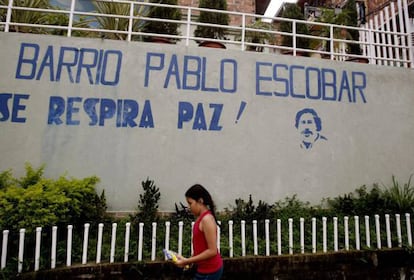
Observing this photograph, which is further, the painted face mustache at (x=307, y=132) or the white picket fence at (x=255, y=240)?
the painted face mustache at (x=307, y=132)

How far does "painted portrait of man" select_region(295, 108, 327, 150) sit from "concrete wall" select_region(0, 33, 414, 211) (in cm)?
2

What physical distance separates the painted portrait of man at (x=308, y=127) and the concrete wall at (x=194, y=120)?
0.06 feet

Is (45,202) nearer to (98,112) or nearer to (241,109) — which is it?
(98,112)

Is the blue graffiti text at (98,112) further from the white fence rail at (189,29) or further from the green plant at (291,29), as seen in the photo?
the green plant at (291,29)

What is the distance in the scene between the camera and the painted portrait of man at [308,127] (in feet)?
17.9

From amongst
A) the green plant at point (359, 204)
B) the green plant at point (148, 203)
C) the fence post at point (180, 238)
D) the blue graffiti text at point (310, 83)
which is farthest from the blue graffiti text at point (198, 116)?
the green plant at point (359, 204)

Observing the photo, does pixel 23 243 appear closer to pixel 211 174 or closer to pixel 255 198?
pixel 211 174

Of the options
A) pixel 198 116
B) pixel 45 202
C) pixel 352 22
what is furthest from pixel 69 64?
pixel 352 22

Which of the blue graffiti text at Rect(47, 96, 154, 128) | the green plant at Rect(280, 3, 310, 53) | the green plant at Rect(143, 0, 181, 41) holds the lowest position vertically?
the blue graffiti text at Rect(47, 96, 154, 128)

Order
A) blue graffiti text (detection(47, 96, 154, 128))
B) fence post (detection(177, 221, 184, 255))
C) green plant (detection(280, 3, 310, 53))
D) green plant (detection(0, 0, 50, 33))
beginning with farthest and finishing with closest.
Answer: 1. green plant (detection(280, 3, 310, 53))
2. green plant (detection(0, 0, 50, 33))
3. blue graffiti text (detection(47, 96, 154, 128))
4. fence post (detection(177, 221, 184, 255))

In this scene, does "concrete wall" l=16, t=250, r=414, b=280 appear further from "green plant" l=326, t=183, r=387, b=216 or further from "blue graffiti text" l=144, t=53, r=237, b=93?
"blue graffiti text" l=144, t=53, r=237, b=93

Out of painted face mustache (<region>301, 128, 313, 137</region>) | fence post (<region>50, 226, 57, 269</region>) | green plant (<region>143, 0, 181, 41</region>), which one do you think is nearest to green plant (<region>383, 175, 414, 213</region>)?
painted face mustache (<region>301, 128, 313, 137</region>)

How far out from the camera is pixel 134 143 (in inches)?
197

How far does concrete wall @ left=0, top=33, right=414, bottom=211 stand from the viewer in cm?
490
